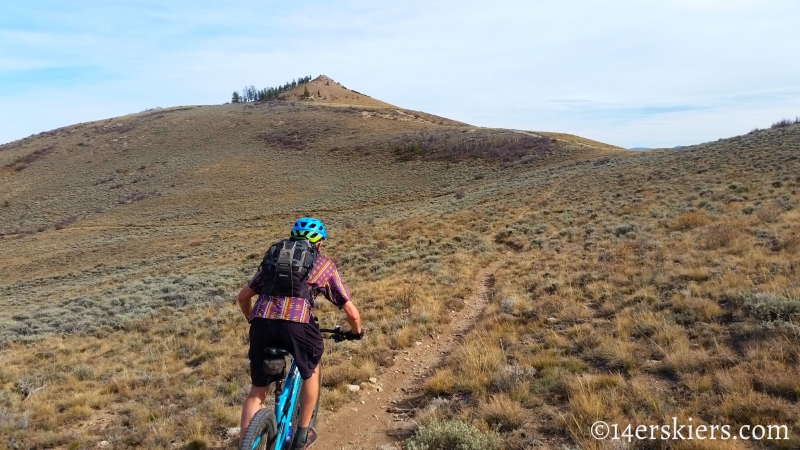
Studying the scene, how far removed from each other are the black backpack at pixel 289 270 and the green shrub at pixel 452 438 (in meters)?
1.95

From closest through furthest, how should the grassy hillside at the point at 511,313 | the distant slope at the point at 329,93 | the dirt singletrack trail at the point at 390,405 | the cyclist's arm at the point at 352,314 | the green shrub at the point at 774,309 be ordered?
the cyclist's arm at the point at 352,314 → the grassy hillside at the point at 511,313 → the dirt singletrack trail at the point at 390,405 → the green shrub at the point at 774,309 → the distant slope at the point at 329,93

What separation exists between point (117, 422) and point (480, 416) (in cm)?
470

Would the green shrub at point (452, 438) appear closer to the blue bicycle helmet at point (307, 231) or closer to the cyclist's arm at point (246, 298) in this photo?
the cyclist's arm at point (246, 298)

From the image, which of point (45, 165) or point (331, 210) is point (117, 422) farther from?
point (45, 165)

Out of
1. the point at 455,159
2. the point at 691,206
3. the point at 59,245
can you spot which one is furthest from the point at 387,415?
the point at 455,159

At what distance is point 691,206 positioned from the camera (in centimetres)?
1587

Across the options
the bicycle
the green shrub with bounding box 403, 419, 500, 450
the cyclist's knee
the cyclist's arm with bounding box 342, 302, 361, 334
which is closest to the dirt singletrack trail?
the green shrub with bounding box 403, 419, 500, 450

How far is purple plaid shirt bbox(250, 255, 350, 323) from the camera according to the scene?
11.7ft

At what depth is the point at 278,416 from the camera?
371 cm

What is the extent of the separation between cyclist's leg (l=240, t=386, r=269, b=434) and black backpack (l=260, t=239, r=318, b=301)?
79 centimetres

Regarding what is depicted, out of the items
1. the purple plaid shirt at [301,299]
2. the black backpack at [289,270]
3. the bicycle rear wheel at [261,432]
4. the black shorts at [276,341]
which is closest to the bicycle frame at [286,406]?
the bicycle rear wheel at [261,432]

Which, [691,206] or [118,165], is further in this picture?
[118,165]

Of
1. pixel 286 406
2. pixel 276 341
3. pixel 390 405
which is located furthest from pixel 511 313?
pixel 276 341

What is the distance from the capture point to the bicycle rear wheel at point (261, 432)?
123 inches
